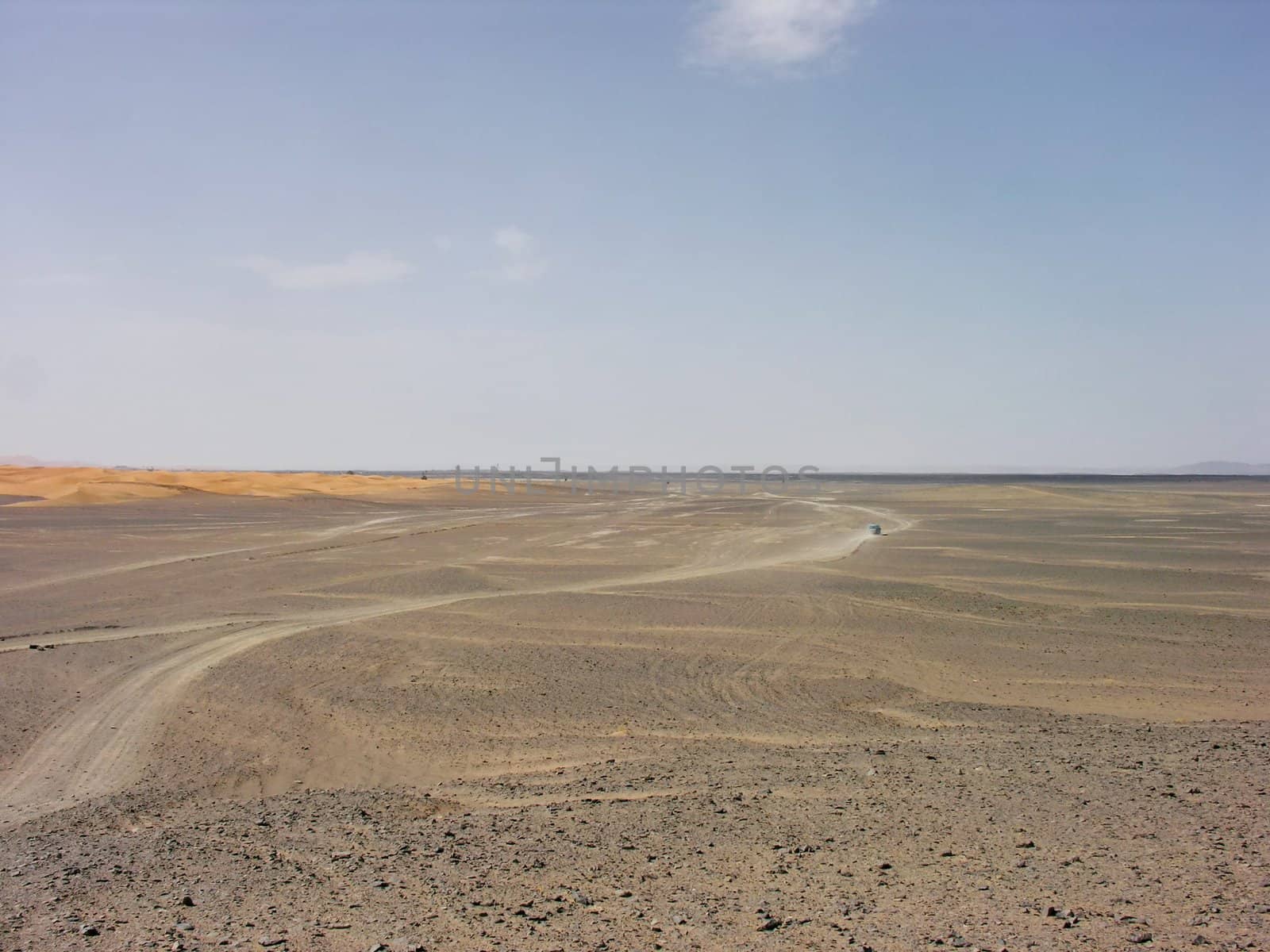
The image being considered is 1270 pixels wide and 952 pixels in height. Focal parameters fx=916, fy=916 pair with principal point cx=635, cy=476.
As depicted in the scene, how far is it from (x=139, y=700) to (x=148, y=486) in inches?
1872

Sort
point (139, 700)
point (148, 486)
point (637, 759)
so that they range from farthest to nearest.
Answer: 1. point (148, 486)
2. point (139, 700)
3. point (637, 759)

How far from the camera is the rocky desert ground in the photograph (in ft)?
15.3

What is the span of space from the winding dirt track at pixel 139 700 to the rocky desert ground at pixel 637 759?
0.19 feet

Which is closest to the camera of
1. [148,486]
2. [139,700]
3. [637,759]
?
[637,759]

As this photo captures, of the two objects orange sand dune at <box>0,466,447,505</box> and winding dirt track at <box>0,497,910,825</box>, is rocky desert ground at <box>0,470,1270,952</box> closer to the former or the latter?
winding dirt track at <box>0,497,910,825</box>

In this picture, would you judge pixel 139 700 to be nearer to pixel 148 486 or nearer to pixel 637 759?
pixel 637 759

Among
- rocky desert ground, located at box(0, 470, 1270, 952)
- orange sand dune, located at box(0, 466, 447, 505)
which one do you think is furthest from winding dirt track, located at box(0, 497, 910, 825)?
orange sand dune, located at box(0, 466, 447, 505)

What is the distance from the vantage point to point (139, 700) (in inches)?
394

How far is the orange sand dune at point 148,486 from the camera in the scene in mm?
47719

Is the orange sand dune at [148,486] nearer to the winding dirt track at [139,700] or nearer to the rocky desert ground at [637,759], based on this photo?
the winding dirt track at [139,700]

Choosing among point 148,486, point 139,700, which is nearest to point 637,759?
point 139,700

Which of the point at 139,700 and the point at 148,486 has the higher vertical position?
the point at 148,486

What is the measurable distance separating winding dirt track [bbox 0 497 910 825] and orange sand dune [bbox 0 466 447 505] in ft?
95.0

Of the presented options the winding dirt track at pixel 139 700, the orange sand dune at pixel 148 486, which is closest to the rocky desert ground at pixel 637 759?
the winding dirt track at pixel 139 700
